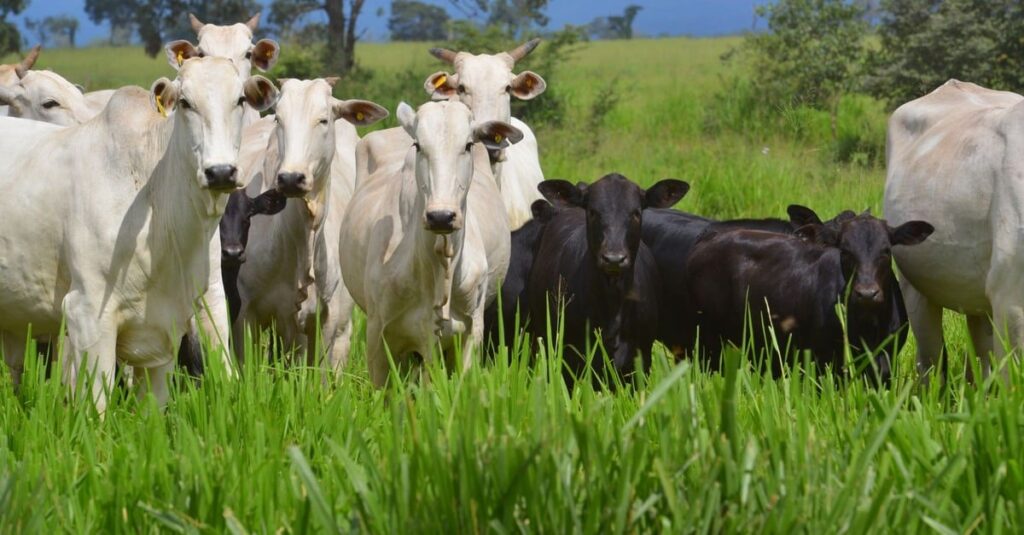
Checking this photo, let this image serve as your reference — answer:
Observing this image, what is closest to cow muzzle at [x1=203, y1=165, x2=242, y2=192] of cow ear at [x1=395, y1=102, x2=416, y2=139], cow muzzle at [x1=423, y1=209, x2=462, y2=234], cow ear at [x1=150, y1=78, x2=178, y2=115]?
cow ear at [x1=150, y1=78, x2=178, y2=115]

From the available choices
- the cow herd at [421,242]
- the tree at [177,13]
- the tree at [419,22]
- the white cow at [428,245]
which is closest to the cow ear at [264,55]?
the cow herd at [421,242]

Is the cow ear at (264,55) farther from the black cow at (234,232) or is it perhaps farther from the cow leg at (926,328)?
the cow leg at (926,328)

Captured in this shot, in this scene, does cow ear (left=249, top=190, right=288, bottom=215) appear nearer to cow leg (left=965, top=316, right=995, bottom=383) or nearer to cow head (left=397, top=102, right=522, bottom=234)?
cow head (left=397, top=102, right=522, bottom=234)

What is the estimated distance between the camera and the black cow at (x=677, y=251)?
792 cm

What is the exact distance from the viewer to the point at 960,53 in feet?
56.9

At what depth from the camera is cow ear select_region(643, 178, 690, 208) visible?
24.4 feet

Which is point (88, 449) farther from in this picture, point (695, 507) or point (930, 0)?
point (930, 0)

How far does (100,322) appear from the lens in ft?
18.9

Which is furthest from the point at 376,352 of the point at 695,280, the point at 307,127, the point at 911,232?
the point at 911,232

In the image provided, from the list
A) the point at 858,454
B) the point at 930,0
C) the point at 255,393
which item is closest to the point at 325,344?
the point at 255,393

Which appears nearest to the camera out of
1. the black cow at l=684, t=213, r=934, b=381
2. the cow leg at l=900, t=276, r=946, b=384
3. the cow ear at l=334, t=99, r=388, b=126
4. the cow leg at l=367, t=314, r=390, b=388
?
the black cow at l=684, t=213, r=934, b=381

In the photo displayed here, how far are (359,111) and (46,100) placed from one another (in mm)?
2097

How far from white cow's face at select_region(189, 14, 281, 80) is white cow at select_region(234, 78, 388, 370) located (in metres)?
1.44

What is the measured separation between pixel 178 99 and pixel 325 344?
82.9 inches
